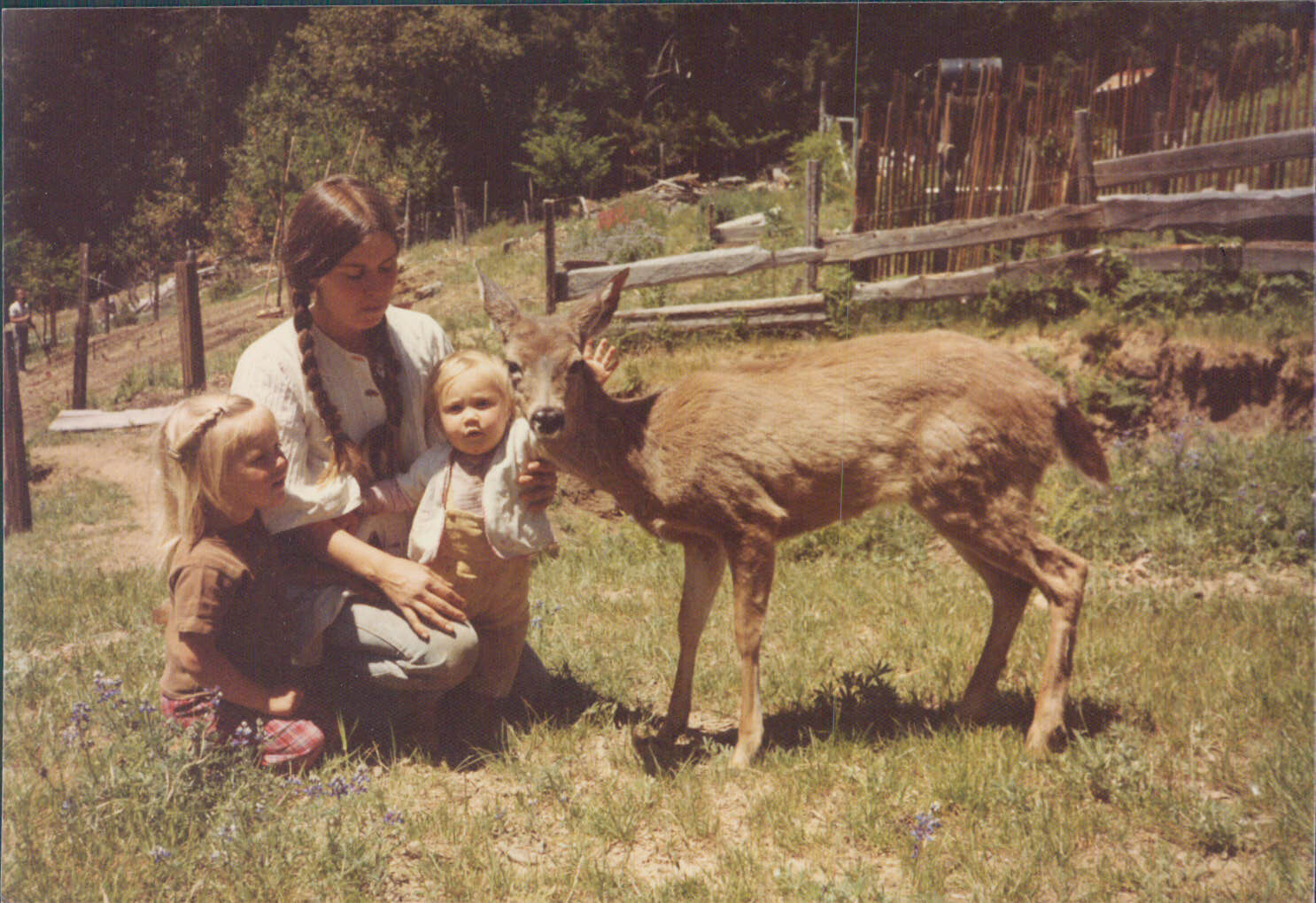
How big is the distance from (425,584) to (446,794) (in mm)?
825

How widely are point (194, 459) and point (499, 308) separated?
133 cm

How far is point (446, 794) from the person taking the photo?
11.9ft

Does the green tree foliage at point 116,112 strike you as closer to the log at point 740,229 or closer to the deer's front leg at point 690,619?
the log at point 740,229

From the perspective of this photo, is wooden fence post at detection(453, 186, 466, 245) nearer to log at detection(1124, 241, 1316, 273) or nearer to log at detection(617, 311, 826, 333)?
log at detection(617, 311, 826, 333)

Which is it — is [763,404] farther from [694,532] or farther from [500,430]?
[500,430]

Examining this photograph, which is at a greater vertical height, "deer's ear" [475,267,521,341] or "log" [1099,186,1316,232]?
"log" [1099,186,1316,232]

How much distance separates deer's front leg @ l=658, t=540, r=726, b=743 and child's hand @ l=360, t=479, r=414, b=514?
1.27 metres

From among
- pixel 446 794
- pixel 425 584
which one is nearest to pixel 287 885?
pixel 446 794

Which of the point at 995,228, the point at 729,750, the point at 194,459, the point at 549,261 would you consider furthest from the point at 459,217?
the point at 995,228

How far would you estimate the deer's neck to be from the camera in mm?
4008

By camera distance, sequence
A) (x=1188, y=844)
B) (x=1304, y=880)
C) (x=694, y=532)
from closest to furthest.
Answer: (x=1304, y=880) < (x=1188, y=844) < (x=694, y=532)

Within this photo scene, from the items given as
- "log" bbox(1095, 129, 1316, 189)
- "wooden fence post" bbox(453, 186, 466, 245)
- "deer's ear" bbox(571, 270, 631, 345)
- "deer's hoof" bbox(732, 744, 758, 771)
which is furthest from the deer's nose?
"log" bbox(1095, 129, 1316, 189)

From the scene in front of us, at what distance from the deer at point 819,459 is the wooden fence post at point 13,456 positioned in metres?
1.73

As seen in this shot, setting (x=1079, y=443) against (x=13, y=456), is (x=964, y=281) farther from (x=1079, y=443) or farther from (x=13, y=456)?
(x=13, y=456)
